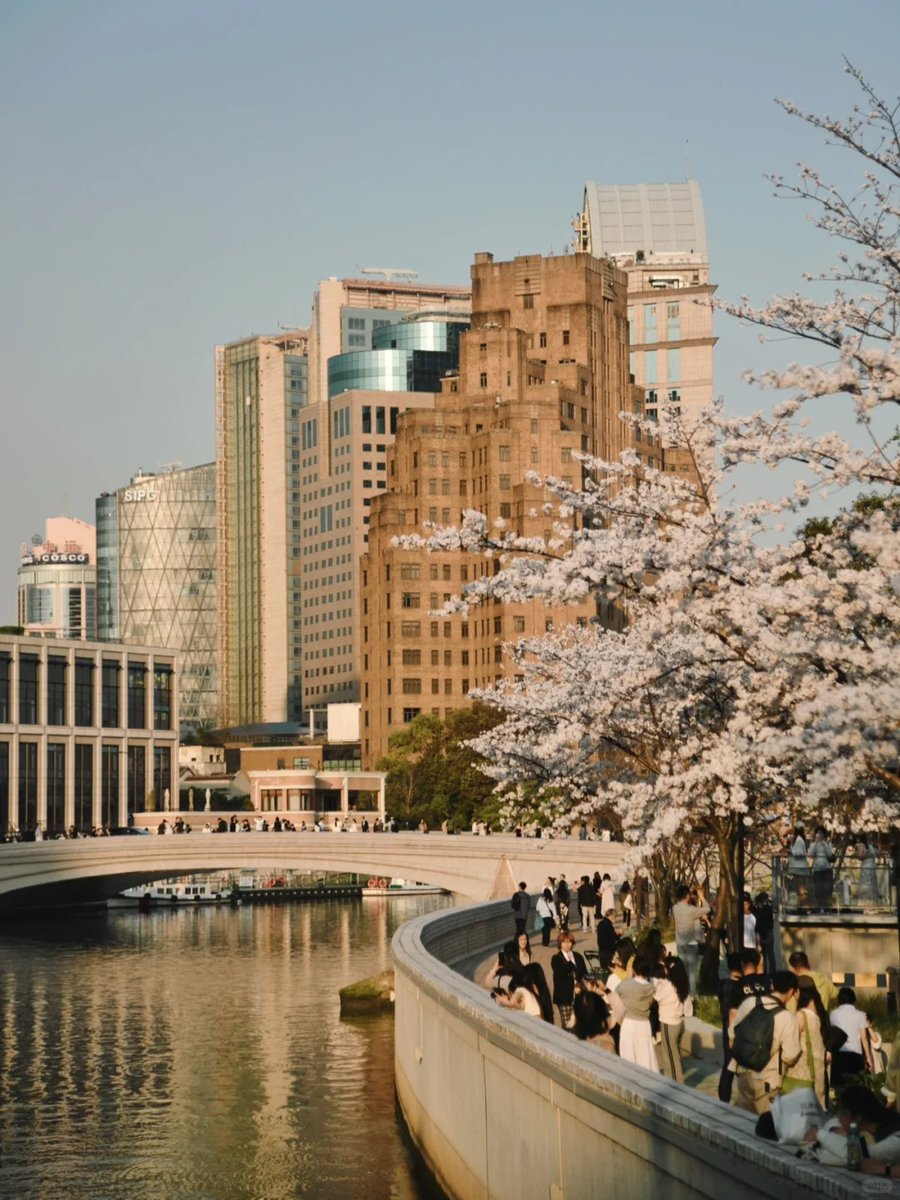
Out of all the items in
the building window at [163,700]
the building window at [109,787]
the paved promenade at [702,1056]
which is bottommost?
the paved promenade at [702,1056]

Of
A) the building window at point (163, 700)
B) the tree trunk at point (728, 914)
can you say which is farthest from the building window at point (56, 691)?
the tree trunk at point (728, 914)

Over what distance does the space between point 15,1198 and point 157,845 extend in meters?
66.3

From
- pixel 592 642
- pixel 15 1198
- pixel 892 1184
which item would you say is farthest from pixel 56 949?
pixel 892 1184

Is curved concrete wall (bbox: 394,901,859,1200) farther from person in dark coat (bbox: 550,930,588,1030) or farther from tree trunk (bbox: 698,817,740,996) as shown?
tree trunk (bbox: 698,817,740,996)

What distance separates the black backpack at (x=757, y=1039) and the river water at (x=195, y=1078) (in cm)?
1203

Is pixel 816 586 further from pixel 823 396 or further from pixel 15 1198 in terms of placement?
pixel 15 1198

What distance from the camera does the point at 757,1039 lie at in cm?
1541

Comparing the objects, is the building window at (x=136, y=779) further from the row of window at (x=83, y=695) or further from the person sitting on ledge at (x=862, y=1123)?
the person sitting on ledge at (x=862, y=1123)

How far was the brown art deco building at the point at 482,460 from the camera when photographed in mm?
166375

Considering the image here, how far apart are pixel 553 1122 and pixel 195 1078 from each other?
25583 mm

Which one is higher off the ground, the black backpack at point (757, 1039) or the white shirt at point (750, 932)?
the black backpack at point (757, 1039)

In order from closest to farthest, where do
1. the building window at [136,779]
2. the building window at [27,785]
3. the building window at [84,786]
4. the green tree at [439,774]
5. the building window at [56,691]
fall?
Result: the green tree at [439,774] < the building window at [27,785] < the building window at [56,691] < the building window at [84,786] < the building window at [136,779]

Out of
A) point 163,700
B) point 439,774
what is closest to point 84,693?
point 163,700

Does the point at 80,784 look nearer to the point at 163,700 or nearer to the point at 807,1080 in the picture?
the point at 163,700
